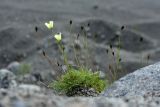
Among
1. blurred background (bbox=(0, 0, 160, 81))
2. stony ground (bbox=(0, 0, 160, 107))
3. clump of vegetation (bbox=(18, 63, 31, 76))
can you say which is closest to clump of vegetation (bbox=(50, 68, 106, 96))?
stony ground (bbox=(0, 0, 160, 107))

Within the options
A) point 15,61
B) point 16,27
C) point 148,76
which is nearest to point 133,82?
point 148,76

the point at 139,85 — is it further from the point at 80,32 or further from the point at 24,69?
the point at 80,32

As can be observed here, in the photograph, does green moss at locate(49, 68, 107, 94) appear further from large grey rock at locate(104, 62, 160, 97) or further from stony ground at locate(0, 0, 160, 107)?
stony ground at locate(0, 0, 160, 107)

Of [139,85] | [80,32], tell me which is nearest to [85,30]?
[80,32]

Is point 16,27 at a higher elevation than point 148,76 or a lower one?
lower

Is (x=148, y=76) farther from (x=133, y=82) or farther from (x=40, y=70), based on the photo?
(x=40, y=70)

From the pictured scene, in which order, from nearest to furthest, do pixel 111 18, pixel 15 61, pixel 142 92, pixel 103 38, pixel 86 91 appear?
1. pixel 142 92
2. pixel 86 91
3. pixel 15 61
4. pixel 103 38
5. pixel 111 18

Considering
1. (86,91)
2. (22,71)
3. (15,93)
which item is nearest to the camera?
(15,93)
